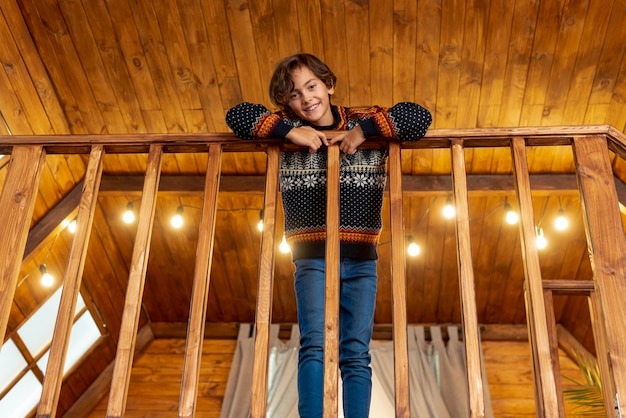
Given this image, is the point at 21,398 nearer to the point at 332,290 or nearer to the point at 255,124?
the point at 255,124

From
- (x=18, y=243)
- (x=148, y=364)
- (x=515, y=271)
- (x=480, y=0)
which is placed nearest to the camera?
(x=18, y=243)

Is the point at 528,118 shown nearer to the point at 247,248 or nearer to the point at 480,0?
the point at 480,0

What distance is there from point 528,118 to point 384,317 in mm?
2137

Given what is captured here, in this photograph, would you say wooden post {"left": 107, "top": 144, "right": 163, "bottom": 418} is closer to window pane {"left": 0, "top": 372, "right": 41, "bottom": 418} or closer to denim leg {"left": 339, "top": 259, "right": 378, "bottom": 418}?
denim leg {"left": 339, "top": 259, "right": 378, "bottom": 418}

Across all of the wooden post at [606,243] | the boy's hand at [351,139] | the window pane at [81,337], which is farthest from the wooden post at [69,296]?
the window pane at [81,337]

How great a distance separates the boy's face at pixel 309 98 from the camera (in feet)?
7.23

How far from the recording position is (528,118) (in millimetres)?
4164

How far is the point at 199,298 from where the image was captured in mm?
1820

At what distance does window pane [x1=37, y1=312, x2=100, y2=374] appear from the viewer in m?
5.29

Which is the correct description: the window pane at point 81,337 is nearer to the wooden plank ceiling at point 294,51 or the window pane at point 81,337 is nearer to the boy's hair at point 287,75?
the wooden plank ceiling at point 294,51

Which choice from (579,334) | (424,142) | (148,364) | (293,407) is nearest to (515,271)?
(579,334)

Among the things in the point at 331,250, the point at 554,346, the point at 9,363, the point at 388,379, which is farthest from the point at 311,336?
the point at 9,363

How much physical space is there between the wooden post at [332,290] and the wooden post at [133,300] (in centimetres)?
48

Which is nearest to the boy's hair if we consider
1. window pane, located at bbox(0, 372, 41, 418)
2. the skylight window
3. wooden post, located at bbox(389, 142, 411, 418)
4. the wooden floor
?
wooden post, located at bbox(389, 142, 411, 418)
